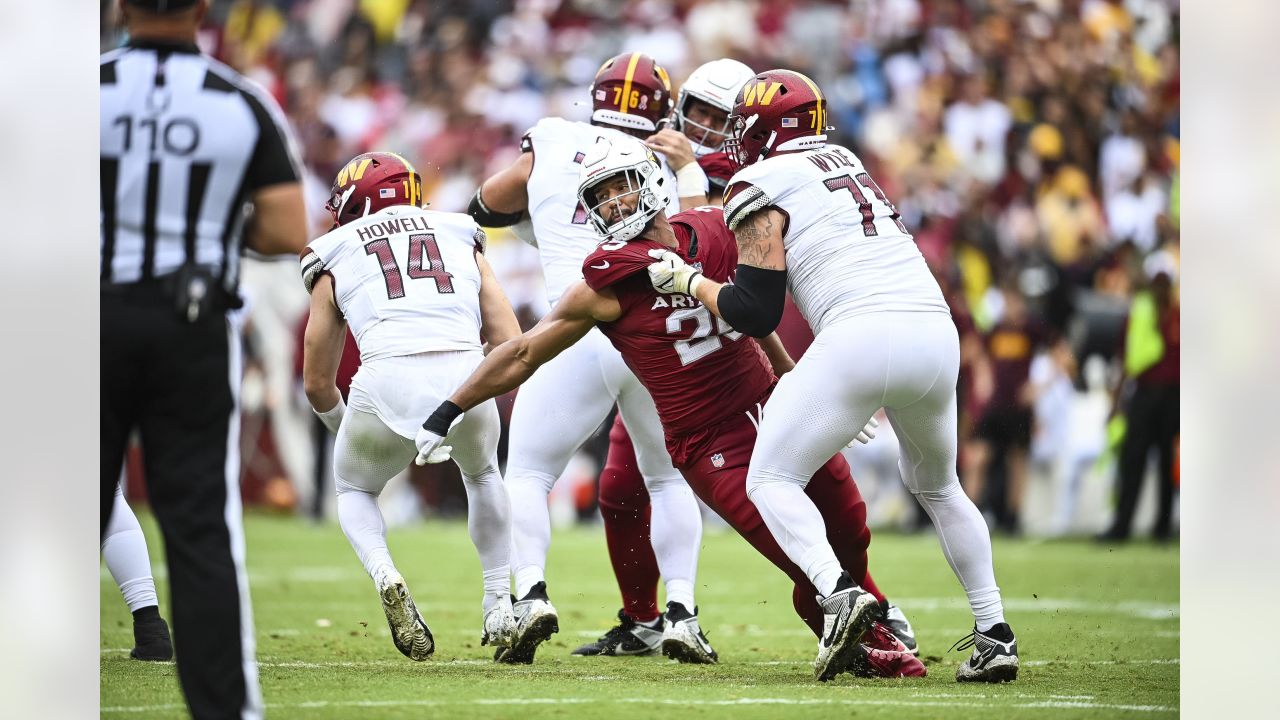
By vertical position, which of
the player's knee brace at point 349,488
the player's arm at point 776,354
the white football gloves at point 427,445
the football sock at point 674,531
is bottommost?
the football sock at point 674,531

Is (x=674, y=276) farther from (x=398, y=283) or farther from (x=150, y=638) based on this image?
(x=150, y=638)

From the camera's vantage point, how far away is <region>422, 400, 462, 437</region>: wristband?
15.5 ft

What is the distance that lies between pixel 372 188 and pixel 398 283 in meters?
0.41

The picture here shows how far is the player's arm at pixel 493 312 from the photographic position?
5.20m

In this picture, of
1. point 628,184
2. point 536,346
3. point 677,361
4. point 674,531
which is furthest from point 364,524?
point 628,184

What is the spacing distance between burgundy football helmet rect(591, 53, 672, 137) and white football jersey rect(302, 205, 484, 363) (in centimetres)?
92

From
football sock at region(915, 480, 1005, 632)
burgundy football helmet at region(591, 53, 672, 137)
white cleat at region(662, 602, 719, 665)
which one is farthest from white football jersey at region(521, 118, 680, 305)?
football sock at region(915, 480, 1005, 632)

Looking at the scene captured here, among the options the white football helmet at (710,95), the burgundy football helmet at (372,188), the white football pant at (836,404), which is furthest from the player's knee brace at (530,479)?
the white football helmet at (710,95)

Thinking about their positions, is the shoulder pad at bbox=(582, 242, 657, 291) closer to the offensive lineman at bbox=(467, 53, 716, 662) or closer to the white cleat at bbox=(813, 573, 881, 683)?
the offensive lineman at bbox=(467, 53, 716, 662)

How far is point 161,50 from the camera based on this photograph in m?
3.66

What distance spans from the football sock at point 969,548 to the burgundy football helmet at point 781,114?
1.14 metres

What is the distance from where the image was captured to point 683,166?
550cm

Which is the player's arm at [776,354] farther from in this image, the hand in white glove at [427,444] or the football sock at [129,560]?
the football sock at [129,560]
